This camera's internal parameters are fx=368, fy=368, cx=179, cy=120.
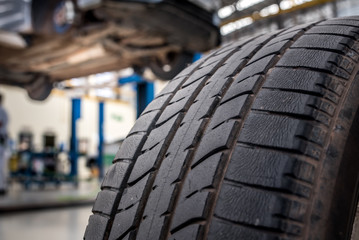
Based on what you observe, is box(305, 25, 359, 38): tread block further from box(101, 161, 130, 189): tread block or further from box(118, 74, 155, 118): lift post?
box(118, 74, 155, 118): lift post

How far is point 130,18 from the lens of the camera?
265 centimetres

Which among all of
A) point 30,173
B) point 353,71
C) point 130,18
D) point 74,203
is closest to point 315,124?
point 353,71

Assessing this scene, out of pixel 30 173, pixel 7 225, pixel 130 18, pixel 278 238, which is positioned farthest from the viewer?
pixel 30 173

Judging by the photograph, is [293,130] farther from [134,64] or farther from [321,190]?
[134,64]

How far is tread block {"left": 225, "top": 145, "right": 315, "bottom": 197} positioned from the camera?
1.68 ft

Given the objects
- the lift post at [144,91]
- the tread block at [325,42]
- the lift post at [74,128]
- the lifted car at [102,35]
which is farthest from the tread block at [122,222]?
the lift post at [74,128]

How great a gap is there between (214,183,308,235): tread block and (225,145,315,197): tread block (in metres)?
0.02

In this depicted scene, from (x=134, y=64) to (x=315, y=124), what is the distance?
312 cm

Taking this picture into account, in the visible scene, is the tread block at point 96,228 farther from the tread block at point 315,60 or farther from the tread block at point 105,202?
the tread block at point 315,60

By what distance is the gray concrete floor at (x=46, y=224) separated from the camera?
2492 mm

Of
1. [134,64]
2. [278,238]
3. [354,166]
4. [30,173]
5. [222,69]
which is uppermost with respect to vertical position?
[134,64]

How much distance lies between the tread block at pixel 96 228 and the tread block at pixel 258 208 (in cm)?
28

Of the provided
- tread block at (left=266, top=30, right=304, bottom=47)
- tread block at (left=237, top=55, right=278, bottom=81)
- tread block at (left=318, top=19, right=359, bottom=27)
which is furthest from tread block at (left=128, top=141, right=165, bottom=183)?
tread block at (left=318, top=19, right=359, bottom=27)

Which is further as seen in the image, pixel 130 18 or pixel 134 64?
pixel 134 64
